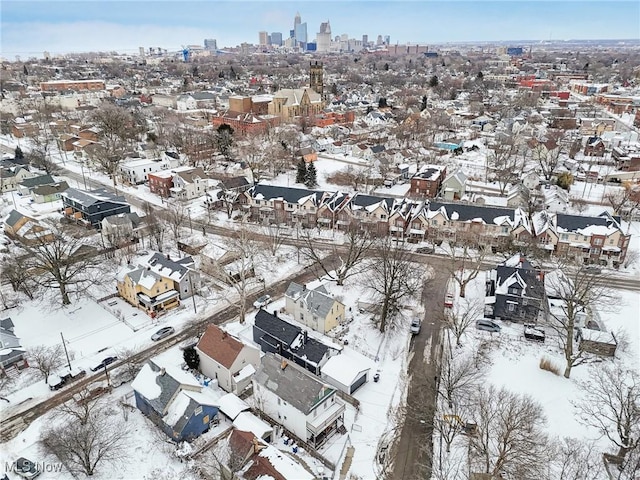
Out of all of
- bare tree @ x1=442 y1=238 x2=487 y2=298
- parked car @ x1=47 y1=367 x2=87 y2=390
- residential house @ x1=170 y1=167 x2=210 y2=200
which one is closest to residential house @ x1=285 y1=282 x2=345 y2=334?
bare tree @ x1=442 y1=238 x2=487 y2=298

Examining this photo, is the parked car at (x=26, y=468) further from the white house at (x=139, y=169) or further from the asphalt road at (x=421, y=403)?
the white house at (x=139, y=169)

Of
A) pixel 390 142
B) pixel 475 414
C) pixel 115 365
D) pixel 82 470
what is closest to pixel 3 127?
pixel 390 142

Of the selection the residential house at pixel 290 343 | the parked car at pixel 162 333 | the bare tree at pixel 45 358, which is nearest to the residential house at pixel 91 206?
the bare tree at pixel 45 358

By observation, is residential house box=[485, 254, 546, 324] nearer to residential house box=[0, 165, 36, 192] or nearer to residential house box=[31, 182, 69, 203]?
residential house box=[31, 182, 69, 203]

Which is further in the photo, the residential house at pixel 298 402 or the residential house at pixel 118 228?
the residential house at pixel 118 228

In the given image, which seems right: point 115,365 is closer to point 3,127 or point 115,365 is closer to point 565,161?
point 565,161

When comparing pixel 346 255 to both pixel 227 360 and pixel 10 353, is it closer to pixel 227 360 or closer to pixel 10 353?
pixel 227 360

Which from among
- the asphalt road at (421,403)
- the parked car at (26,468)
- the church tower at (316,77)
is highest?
the church tower at (316,77)
